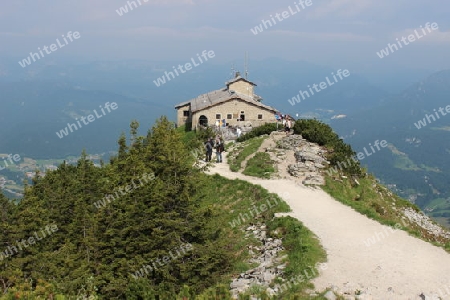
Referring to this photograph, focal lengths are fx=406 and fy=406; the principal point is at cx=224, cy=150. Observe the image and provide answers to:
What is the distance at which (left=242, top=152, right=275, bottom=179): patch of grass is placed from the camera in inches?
1140

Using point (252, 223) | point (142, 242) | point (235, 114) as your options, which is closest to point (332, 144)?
point (252, 223)

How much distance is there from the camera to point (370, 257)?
53.7 feet

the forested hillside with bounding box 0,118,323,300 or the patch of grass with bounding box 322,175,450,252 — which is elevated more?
the forested hillside with bounding box 0,118,323,300

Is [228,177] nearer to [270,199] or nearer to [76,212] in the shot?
[270,199]

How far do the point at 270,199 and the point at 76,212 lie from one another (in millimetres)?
11040

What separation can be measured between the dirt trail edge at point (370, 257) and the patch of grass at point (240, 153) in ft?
29.7

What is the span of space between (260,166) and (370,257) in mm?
14534

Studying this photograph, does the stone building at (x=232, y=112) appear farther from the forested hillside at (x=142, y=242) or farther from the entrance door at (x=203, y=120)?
the forested hillside at (x=142, y=242)

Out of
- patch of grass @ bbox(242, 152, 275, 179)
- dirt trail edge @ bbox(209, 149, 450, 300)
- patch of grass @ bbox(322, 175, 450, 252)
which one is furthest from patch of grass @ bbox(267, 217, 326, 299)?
patch of grass @ bbox(242, 152, 275, 179)

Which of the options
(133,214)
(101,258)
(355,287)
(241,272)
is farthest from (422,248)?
(101,258)

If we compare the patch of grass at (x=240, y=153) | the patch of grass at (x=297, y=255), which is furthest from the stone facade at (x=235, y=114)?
the patch of grass at (x=297, y=255)

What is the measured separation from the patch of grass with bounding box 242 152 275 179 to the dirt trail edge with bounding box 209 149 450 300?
5.61 metres

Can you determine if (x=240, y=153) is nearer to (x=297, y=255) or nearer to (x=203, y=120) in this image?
(x=297, y=255)

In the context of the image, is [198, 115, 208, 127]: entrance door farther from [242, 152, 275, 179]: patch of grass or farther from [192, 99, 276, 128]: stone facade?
[242, 152, 275, 179]: patch of grass
